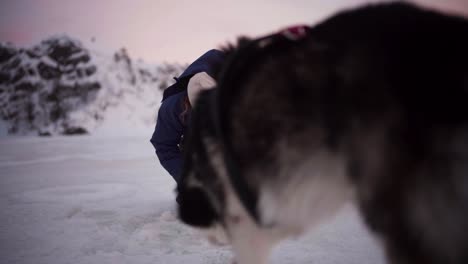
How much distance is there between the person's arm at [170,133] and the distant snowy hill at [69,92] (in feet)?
37.7

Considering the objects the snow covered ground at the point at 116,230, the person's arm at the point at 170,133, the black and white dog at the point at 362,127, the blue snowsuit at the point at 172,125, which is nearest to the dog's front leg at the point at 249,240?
the black and white dog at the point at 362,127

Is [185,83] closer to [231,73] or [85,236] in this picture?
[231,73]

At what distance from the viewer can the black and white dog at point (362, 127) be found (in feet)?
1.89

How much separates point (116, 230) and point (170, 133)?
982 mm

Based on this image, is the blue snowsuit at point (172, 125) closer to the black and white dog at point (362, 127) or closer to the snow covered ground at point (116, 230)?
the snow covered ground at point (116, 230)

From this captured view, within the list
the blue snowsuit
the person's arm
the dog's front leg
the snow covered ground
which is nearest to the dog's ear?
the dog's front leg

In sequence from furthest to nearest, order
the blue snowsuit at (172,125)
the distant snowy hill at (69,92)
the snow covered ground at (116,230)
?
the distant snowy hill at (69,92) → the blue snowsuit at (172,125) → the snow covered ground at (116,230)

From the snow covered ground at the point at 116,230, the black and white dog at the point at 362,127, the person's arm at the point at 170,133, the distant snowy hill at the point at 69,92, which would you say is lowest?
the distant snowy hill at the point at 69,92

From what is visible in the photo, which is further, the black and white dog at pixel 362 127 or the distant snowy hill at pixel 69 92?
the distant snowy hill at pixel 69 92

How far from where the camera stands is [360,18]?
735 mm

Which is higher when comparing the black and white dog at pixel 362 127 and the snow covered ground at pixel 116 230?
the black and white dog at pixel 362 127

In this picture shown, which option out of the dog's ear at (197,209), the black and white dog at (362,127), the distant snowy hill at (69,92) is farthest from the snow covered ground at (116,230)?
the distant snowy hill at (69,92)

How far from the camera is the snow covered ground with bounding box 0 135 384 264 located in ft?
6.23

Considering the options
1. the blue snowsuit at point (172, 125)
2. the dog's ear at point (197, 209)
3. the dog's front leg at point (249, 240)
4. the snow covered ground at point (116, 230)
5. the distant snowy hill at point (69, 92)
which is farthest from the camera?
the distant snowy hill at point (69, 92)
